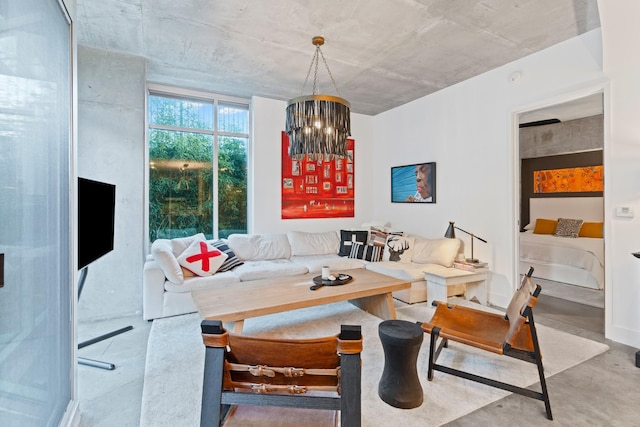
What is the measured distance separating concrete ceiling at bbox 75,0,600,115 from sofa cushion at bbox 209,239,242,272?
7.09 ft

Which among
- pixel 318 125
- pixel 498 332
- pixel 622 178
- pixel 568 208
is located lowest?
pixel 498 332

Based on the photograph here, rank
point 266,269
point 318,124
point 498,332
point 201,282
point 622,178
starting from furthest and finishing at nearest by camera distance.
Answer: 1. point 266,269
2. point 201,282
3. point 622,178
4. point 318,124
5. point 498,332

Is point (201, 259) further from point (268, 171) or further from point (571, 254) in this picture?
point (571, 254)

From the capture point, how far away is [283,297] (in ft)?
8.98

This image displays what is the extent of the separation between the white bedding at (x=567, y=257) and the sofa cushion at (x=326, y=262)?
121 inches

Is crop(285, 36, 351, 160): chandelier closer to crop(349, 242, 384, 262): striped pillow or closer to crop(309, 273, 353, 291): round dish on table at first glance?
crop(309, 273, 353, 291): round dish on table

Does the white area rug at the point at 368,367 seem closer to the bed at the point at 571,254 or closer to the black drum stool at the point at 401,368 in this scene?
the black drum stool at the point at 401,368

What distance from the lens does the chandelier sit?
2709mm

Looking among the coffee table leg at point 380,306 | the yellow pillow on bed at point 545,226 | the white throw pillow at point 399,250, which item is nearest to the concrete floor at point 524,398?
the coffee table leg at point 380,306

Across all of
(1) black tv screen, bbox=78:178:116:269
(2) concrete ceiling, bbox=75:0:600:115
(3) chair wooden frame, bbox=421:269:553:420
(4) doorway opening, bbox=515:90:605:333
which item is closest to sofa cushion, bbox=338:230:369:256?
(4) doorway opening, bbox=515:90:605:333

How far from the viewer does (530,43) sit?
3.22m

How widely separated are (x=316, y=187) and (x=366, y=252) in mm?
1444

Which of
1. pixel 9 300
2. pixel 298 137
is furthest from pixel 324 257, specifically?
pixel 9 300

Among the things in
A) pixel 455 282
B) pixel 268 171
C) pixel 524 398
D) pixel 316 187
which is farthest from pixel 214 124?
pixel 524 398
